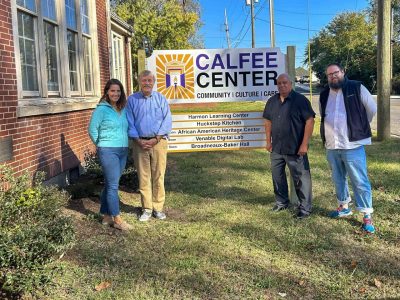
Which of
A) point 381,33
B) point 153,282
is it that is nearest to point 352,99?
point 153,282

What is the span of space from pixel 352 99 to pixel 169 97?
7.98 ft

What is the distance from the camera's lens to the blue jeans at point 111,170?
4.76 metres

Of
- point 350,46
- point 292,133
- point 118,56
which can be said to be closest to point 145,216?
point 292,133

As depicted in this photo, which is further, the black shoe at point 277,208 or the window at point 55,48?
the window at point 55,48

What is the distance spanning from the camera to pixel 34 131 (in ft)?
18.8

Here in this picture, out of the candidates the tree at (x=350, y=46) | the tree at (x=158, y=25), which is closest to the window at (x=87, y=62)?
the tree at (x=158, y=25)

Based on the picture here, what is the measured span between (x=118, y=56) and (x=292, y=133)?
950 cm

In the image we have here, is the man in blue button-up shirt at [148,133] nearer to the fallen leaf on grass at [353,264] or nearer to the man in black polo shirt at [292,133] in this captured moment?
the man in black polo shirt at [292,133]

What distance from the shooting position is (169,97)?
6.05 m

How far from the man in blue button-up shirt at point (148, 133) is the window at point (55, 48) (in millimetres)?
1541

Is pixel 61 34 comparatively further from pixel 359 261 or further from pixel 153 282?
pixel 359 261

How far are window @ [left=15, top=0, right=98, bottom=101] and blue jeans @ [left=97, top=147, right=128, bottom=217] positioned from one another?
5.04 feet

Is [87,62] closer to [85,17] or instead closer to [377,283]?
[85,17]

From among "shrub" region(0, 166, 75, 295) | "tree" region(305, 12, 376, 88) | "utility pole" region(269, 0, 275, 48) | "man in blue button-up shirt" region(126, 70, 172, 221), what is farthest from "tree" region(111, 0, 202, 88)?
"tree" region(305, 12, 376, 88)
